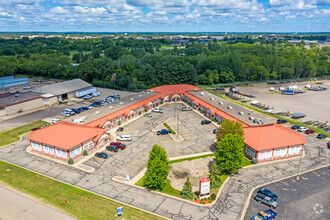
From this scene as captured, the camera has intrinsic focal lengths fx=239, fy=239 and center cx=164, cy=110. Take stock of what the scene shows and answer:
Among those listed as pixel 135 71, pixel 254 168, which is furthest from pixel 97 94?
pixel 254 168

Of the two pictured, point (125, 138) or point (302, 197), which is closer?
point (302, 197)

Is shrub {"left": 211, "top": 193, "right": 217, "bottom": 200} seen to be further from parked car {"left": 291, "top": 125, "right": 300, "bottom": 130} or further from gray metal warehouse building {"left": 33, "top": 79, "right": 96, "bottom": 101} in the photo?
gray metal warehouse building {"left": 33, "top": 79, "right": 96, "bottom": 101}

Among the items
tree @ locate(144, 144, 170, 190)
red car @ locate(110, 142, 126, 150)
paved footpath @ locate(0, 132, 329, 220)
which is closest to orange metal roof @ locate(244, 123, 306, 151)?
paved footpath @ locate(0, 132, 329, 220)

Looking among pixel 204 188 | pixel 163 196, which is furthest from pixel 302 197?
pixel 163 196

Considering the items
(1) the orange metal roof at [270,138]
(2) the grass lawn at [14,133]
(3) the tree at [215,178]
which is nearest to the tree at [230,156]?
(3) the tree at [215,178]

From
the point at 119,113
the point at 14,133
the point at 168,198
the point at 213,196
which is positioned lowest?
the point at 168,198

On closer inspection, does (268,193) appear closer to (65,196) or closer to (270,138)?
(270,138)

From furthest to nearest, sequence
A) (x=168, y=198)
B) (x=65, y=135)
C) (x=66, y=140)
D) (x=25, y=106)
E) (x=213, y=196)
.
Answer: (x=25, y=106) < (x=65, y=135) < (x=66, y=140) < (x=168, y=198) < (x=213, y=196)
